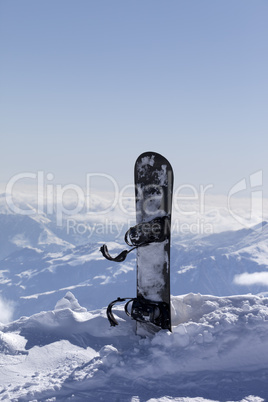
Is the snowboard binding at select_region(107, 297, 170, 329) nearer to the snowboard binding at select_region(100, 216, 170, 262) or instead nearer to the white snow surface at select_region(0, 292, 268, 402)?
the white snow surface at select_region(0, 292, 268, 402)

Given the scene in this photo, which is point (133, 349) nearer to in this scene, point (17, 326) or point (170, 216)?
point (170, 216)

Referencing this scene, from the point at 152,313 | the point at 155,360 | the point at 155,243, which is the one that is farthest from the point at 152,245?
the point at 155,360

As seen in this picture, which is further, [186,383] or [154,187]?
[154,187]

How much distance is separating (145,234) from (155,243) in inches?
12.1

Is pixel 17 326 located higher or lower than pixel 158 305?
lower

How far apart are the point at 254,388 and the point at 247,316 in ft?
4.54

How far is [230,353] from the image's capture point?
15.9 feet

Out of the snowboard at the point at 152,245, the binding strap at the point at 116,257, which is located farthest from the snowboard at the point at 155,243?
the binding strap at the point at 116,257

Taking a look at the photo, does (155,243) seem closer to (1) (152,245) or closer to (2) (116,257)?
(1) (152,245)

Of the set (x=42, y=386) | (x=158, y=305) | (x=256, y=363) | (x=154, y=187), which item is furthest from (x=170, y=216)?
(x=42, y=386)

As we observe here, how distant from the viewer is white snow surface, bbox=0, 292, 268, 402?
4293 mm

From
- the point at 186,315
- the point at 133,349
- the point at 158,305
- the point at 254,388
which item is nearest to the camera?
the point at 254,388

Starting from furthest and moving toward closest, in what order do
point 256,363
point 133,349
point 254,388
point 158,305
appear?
1. point 158,305
2. point 133,349
3. point 256,363
4. point 254,388

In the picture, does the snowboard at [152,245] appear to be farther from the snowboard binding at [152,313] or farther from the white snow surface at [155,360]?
the white snow surface at [155,360]
